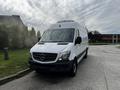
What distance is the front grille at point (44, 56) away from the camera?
20.4 ft

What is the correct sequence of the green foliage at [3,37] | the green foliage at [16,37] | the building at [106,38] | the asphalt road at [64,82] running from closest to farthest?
the asphalt road at [64,82] < the green foliage at [3,37] < the green foliage at [16,37] < the building at [106,38]

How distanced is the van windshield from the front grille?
50.4 inches

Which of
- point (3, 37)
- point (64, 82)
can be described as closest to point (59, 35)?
point (64, 82)

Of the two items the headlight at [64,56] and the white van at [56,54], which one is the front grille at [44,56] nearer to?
the white van at [56,54]

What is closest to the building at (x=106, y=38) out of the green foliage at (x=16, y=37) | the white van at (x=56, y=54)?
the green foliage at (x=16, y=37)

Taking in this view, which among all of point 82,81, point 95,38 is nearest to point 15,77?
point 82,81

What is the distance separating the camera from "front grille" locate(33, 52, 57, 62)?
6.22 metres

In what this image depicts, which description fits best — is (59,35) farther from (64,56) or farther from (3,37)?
(3,37)

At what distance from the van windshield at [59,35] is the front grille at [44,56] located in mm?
1279

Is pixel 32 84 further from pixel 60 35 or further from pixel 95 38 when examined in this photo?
pixel 95 38

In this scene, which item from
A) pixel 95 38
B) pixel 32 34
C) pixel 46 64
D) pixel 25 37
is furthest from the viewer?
pixel 95 38

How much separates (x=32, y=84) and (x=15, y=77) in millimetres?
1102

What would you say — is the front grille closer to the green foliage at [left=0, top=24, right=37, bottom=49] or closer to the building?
the green foliage at [left=0, top=24, right=37, bottom=49]

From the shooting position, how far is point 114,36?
53312 millimetres
